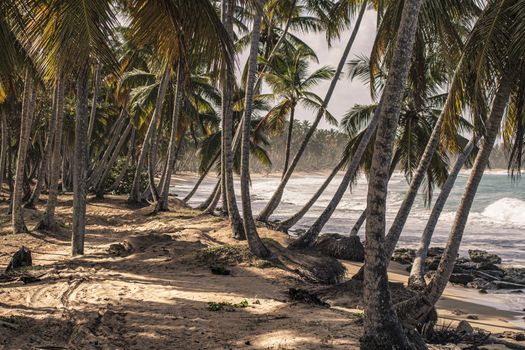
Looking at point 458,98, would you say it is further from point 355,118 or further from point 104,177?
point 104,177

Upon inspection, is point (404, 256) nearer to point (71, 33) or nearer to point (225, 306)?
point (225, 306)

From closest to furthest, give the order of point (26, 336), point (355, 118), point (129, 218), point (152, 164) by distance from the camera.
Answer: point (26, 336), point (355, 118), point (129, 218), point (152, 164)

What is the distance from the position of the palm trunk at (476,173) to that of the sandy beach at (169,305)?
1.44 m

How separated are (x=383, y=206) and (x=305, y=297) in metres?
3.08

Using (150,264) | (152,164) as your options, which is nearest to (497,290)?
(150,264)

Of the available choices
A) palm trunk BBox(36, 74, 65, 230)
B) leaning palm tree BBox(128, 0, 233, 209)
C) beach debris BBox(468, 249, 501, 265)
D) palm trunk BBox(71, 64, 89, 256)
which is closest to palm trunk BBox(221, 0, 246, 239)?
palm trunk BBox(71, 64, 89, 256)

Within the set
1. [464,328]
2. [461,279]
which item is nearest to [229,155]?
[464,328]

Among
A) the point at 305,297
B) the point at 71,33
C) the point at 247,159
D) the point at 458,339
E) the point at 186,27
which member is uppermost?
the point at 186,27

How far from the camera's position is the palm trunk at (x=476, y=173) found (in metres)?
6.91

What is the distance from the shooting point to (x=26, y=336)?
5.82 meters

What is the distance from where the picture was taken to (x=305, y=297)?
7.92 metres

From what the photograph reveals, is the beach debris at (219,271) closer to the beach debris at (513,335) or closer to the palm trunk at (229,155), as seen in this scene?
the palm trunk at (229,155)

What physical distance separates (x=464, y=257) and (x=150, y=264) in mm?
14263

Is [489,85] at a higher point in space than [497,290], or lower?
higher
